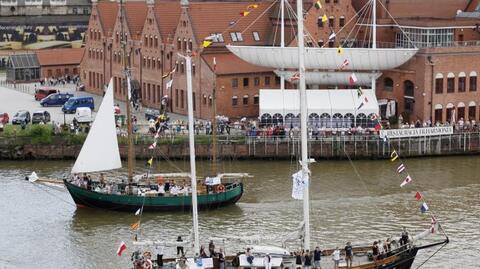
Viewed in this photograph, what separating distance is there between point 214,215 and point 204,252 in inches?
542

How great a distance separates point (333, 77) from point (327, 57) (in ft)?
7.16

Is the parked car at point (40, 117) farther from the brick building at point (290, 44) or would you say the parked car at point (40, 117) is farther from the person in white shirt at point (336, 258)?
the person in white shirt at point (336, 258)

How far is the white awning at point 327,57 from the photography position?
275ft

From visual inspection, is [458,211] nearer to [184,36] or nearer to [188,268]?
[188,268]

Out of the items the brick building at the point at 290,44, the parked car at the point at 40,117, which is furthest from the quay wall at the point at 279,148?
the parked car at the point at 40,117

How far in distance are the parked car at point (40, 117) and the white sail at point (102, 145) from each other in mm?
21420

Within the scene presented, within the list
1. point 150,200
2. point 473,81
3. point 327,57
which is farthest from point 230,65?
point 150,200

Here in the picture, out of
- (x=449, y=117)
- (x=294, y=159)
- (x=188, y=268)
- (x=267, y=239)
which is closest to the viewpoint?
(x=188, y=268)

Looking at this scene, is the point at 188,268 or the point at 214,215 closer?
the point at 188,268

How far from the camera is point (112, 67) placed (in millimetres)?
104812

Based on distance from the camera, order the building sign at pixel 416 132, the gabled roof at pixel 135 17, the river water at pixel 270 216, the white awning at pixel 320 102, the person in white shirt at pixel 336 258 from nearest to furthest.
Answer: the person in white shirt at pixel 336 258, the river water at pixel 270 216, the building sign at pixel 416 132, the white awning at pixel 320 102, the gabled roof at pixel 135 17

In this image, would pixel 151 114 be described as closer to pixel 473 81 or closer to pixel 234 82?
pixel 234 82

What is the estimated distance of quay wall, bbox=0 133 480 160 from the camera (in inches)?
3152

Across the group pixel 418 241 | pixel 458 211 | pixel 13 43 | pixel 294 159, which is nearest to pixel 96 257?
pixel 418 241
